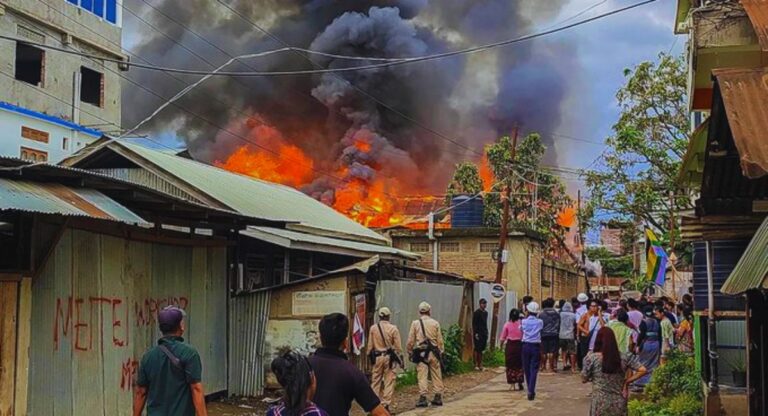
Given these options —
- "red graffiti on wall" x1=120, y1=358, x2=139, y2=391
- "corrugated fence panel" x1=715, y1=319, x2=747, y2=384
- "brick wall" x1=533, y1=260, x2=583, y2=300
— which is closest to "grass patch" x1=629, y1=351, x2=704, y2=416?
"corrugated fence panel" x1=715, y1=319, x2=747, y2=384

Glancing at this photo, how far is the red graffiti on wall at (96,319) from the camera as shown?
30.2ft

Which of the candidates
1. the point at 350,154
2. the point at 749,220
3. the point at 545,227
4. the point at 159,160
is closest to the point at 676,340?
the point at 749,220

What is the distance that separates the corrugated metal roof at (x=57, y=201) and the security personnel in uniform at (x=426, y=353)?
20.3 feet

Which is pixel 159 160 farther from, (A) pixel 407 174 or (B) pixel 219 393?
(A) pixel 407 174

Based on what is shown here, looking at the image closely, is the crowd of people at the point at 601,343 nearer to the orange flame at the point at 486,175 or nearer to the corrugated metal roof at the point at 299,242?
the corrugated metal roof at the point at 299,242

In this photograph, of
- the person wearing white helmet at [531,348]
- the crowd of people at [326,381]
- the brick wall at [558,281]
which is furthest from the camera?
the brick wall at [558,281]

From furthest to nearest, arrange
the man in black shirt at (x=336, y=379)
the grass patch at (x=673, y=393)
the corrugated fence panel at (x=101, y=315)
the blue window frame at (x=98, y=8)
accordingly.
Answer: the blue window frame at (x=98, y=8)
the grass patch at (x=673, y=393)
the corrugated fence panel at (x=101, y=315)
the man in black shirt at (x=336, y=379)

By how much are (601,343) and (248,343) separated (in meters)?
6.73

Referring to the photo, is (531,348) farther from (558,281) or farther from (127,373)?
(558,281)

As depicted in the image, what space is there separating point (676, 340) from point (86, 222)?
11860mm

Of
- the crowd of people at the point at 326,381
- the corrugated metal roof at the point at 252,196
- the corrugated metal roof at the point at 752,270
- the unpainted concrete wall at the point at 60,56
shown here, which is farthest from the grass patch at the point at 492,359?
the unpainted concrete wall at the point at 60,56

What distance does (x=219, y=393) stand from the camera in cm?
1316

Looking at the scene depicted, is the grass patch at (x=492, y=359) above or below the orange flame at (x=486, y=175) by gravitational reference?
below

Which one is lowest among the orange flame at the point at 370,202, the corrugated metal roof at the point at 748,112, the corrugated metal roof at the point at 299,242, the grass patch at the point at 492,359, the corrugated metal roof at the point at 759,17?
the grass patch at the point at 492,359
